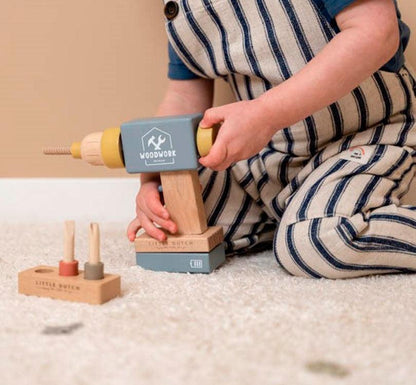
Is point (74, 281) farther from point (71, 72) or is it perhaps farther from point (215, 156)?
point (71, 72)

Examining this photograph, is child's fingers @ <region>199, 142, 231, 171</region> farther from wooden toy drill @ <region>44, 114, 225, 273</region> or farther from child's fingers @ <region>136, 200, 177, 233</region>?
child's fingers @ <region>136, 200, 177, 233</region>

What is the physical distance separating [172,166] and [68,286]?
0.56ft

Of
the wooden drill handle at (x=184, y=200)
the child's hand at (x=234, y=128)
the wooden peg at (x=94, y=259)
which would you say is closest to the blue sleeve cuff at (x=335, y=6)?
the child's hand at (x=234, y=128)

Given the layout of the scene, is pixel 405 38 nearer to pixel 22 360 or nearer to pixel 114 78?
pixel 114 78

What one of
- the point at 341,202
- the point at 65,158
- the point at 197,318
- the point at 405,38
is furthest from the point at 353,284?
the point at 65,158

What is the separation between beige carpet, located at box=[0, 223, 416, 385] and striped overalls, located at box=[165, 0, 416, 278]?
41mm

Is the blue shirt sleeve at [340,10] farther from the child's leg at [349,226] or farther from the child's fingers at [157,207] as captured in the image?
the child's fingers at [157,207]

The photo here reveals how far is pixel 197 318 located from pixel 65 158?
0.59m

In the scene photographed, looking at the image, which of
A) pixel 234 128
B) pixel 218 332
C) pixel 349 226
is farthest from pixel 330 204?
pixel 218 332

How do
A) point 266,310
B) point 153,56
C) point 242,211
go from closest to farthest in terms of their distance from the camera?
1. point 266,310
2. point 242,211
3. point 153,56

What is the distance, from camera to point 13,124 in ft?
3.39

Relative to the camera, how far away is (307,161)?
0.81 meters

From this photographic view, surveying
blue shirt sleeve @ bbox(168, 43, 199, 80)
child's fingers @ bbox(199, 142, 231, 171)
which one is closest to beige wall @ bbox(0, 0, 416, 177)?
blue shirt sleeve @ bbox(168, 43, 199, 80)

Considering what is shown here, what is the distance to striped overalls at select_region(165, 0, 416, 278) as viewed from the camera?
67 centimetres
